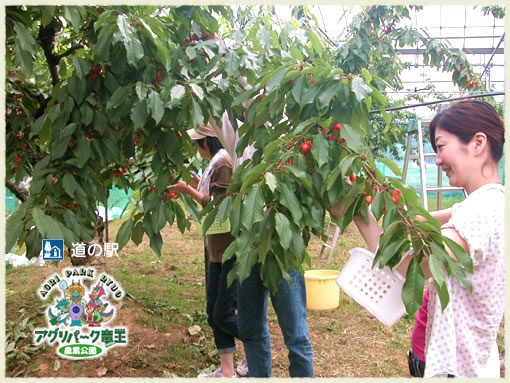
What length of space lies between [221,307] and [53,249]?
766mm

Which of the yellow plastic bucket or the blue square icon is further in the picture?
the yellow plastic bucket

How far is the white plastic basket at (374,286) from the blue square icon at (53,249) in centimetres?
77

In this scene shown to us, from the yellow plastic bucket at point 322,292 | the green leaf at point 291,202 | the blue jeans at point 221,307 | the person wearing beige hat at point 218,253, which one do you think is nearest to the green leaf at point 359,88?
the green leaf at point 291,202

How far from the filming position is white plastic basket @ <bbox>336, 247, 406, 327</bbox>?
42.5 inches

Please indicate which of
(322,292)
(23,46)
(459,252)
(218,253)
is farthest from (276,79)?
(322,292)

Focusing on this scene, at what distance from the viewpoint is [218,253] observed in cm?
190

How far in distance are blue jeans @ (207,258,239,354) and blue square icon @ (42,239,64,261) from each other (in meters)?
0.66

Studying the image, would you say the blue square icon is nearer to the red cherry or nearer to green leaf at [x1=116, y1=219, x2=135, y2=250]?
green leaf at [x1=116, y1=219, x2=135, y2=250]

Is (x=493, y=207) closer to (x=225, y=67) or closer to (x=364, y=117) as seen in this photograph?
(x=364, y=117)

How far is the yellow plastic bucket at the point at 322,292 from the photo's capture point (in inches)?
119

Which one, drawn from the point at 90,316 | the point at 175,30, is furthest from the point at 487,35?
the point at 90,316

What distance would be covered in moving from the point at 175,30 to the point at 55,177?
58 cm

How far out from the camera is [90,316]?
1461mm

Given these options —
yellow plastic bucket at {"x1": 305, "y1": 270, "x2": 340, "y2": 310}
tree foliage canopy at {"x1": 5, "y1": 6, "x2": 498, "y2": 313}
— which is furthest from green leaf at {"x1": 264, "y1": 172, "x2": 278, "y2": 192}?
yellow plastic bucket at {"x1": 305, "y1": 270, "x2": 340, "y2": 310}
